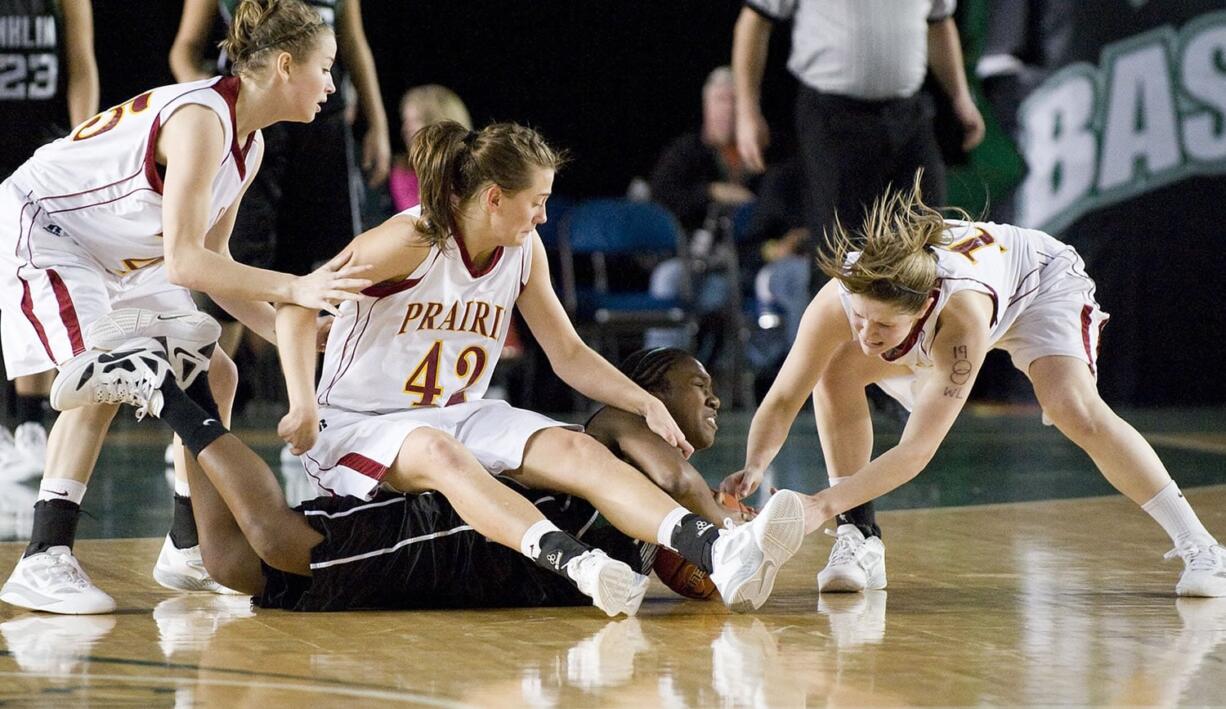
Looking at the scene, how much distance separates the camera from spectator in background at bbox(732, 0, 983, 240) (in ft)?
18.2

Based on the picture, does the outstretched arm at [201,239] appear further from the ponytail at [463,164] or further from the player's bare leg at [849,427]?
the player's bare leg at [849,427]

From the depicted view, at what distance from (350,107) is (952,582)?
3.00 meters

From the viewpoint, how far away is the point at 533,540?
2.89 metres

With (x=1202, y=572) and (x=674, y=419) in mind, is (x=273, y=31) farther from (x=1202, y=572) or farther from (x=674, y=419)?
(x=1202, y=572)

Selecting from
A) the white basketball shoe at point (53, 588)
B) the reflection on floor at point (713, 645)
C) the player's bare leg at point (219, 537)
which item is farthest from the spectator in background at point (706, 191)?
the white basketball shoe at point (53, 588)

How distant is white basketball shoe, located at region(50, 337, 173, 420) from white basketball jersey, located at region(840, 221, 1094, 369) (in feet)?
4.24

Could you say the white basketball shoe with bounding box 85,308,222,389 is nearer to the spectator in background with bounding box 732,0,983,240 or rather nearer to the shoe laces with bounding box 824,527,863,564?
the shoe laces with bounding box 824,527,863,564

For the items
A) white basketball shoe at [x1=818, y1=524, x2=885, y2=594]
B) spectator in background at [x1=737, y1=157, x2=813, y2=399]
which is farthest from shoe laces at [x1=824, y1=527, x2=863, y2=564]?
spectator in background at [x1=737, y1=157, x2=813, y2=399]

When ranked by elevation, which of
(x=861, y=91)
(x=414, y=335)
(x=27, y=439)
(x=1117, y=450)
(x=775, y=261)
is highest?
(x=861, y=91)

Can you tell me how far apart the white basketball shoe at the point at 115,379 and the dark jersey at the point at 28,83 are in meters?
2.83

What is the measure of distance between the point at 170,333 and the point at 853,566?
1388 millimetres

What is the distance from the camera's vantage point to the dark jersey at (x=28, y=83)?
5.52 m

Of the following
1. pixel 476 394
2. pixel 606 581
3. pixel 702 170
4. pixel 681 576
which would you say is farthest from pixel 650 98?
pixel 606 581

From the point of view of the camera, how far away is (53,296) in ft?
10.3
